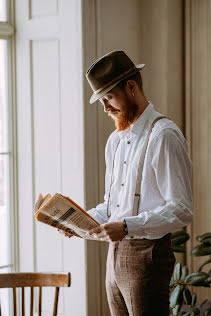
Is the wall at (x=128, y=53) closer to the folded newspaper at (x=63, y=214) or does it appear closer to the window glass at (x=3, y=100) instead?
the window glass at (x=3, y=100)

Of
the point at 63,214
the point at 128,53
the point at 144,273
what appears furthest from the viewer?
the point at 128,53

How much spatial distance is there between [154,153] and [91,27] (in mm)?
1253

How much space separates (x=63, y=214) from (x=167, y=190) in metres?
0.40

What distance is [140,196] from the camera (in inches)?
87.7

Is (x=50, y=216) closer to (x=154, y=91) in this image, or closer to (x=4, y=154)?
(x=4, y=154)

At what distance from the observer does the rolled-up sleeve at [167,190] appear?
2.11 metres

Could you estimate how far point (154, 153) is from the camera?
218 centimetres

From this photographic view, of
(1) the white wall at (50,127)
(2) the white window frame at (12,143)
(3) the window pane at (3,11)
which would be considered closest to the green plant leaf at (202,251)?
(1) the white wall at (50,127)

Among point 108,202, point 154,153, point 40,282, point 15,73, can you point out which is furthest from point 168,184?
point 15,73

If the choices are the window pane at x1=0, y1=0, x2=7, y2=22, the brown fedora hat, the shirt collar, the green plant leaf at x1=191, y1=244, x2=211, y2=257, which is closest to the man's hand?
the shirt collar

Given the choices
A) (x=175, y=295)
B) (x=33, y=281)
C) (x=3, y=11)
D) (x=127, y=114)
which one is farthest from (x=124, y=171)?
(x=3, y=11)

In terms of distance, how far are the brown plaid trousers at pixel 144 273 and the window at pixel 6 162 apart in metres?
1.26

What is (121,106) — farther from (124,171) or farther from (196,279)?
(196,279)

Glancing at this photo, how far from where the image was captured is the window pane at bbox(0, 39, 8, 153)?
3.35 metres
